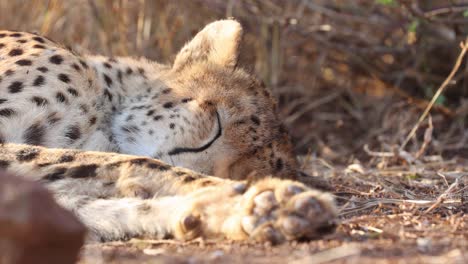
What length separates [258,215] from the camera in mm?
1764

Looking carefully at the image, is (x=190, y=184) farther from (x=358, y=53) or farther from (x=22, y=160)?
(x=358, y=53)

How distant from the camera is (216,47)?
3113mm

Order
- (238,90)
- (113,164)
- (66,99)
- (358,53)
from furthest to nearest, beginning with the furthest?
(358,53) < (238,90) < (66,99) < (113,164)

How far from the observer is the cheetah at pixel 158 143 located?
5.97 feet

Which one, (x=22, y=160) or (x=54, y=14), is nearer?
(x=22, y=160)

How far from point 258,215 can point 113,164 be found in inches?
22.6

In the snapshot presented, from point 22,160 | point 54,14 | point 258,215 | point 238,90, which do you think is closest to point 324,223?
point 258,215

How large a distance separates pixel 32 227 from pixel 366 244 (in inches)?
30.3

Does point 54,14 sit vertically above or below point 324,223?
below

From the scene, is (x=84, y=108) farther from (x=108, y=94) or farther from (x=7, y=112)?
(x=7, y=112)

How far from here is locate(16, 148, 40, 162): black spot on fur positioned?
2.27 meters

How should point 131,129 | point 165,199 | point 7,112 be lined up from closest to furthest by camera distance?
point 165,199 → point 7,112 → point 131,129

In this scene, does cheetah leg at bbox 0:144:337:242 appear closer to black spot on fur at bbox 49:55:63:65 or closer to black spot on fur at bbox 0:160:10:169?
black spot on fur at bbox 0:160:10:169

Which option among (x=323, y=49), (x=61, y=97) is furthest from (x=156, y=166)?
(x=323, y=49)
